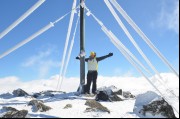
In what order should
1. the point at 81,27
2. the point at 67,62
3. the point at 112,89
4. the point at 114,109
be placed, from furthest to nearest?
the point at 67,62
the point at 81,27
the point at 112,89
the point at 114,109

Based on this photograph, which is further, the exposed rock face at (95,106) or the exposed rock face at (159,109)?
the exposed rock face at (95,106)

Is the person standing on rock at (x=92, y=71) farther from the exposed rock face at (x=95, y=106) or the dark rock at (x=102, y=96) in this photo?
the exposed rock face at (x=95, y=106)

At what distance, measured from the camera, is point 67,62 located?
21750mm

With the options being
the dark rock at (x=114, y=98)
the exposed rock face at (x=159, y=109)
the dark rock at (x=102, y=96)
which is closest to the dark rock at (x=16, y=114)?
the exposed rock face at (x=159, y=109)

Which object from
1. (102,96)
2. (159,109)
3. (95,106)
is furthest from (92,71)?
(159,109)

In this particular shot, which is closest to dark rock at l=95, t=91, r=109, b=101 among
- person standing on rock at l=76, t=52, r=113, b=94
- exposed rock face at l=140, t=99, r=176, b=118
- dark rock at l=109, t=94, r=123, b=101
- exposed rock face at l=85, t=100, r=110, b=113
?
dark rock at l=109, t=94, r=123, b=101

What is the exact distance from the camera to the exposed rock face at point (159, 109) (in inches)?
467

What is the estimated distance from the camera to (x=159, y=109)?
39.6 feet

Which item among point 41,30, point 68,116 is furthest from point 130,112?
point 41,30

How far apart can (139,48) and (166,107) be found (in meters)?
4.80

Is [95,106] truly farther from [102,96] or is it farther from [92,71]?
[92,71]

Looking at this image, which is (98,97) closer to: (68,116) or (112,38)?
(112,38)

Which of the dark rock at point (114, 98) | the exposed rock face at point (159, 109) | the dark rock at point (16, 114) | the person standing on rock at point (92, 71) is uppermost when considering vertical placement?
the person standing on rock at point (92, 71)

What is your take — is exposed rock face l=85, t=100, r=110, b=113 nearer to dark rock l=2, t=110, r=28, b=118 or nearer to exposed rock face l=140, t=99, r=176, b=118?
exposed rock face l=140, t=99, r=176, b=118
